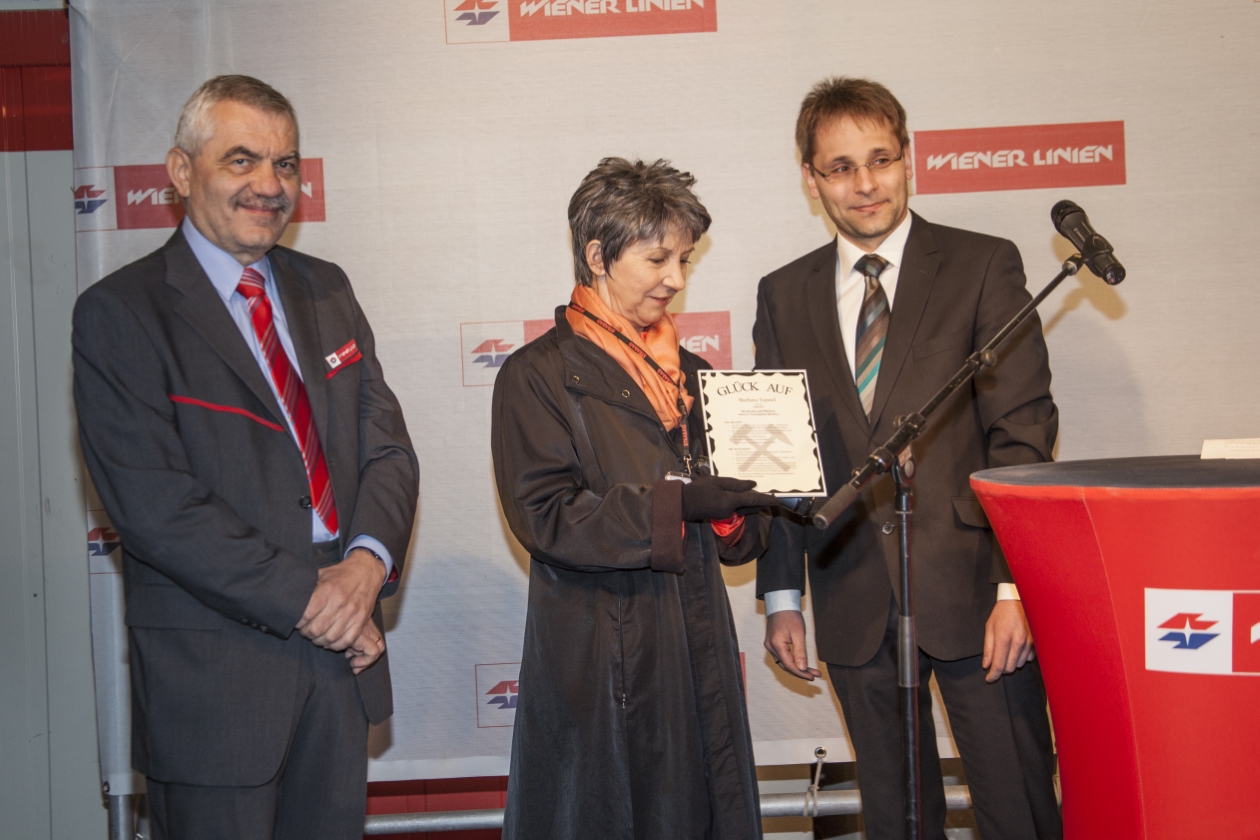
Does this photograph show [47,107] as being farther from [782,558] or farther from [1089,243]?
[1089,243]

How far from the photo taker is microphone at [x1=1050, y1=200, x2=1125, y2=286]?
66.0 inches

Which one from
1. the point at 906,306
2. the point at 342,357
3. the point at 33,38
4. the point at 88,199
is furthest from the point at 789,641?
the point at 33,38

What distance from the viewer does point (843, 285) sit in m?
2.39

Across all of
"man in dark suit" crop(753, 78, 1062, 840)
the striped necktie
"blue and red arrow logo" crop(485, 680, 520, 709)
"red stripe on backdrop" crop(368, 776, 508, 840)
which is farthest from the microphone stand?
"red stripe on backdrop" crop(368, 776, 508, 840)

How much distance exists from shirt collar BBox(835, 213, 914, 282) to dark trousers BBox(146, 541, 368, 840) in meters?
1.38

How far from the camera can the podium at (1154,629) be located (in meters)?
1.37

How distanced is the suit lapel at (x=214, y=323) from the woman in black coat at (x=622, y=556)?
49 cm

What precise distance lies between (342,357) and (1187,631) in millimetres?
1645

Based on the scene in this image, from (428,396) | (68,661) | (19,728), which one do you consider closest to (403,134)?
(428,396)

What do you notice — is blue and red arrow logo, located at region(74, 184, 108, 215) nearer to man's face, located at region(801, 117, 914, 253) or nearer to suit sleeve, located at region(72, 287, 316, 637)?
suit sleeve, located at region(72, 287, 316, 637)

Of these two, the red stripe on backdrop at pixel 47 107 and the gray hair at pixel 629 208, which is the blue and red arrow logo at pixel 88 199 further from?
the gray hair at pixel 629 208

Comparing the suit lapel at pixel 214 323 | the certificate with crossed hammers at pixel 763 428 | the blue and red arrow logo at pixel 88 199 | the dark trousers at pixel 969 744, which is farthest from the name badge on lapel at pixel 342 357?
the blue and red arrow logo at pixel 88 199

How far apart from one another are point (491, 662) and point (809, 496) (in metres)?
1.67

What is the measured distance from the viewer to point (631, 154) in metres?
3.18
